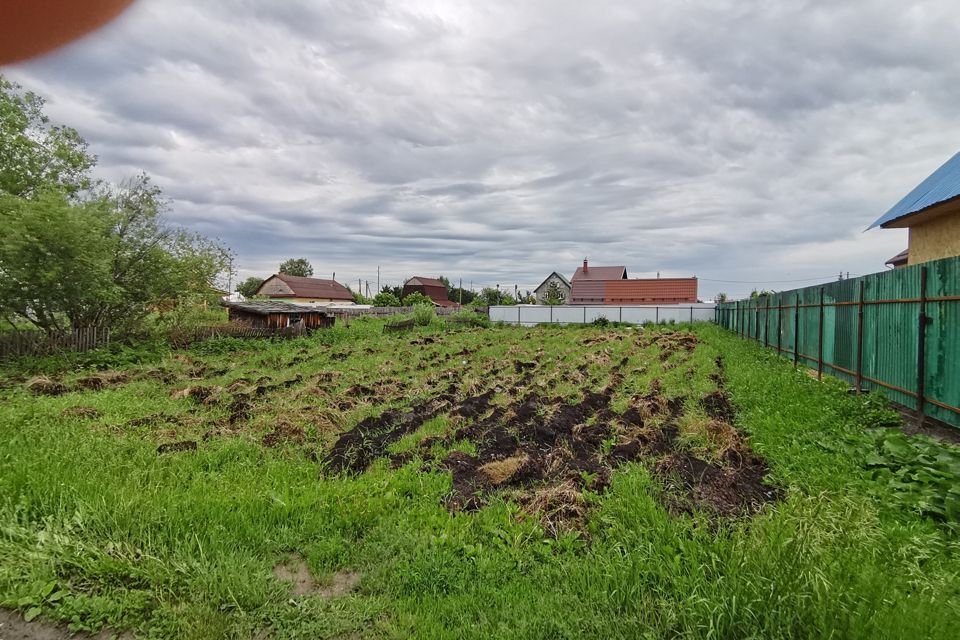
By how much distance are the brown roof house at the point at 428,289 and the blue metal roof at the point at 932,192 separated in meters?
55.5

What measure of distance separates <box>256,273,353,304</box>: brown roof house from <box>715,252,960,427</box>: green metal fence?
5134 cm

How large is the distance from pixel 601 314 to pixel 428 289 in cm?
3738

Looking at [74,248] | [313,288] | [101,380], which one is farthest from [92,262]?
[313,288]

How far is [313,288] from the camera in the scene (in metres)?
57.3

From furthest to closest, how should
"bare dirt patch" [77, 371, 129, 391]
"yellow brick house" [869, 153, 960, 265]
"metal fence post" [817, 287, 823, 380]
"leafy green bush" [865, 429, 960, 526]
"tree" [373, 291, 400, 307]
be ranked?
"tree" [373, 291, 400, 307] < "bare dirt patch" [77, 371, 129, 391] < "yellow brick house" [869, 153, 960, 265] < "metal fence post" [817, 287, 823, 380] < "leafy green bush" [865, 429, 960, 526]

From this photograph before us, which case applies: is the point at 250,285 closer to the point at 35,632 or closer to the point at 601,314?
the point at 601,314

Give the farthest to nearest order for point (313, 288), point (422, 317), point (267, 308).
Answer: point (313, 288) < point (422, 317) < point (267, 308)

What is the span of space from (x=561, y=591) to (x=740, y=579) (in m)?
0.93

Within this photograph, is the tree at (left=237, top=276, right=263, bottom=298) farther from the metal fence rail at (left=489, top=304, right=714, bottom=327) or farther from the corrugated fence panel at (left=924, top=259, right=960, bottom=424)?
the corrugated fence panel at (left=924, top=259, right=960, bottom=424)

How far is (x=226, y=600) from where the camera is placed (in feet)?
8.16

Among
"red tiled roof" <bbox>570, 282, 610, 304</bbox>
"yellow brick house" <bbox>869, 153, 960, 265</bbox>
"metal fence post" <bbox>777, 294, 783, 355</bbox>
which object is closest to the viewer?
"yellow brick house" <bbox>869, 153, 960, 265</bbox>

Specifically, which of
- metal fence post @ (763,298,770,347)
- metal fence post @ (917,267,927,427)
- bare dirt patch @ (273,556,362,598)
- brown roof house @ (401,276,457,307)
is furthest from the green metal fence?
brown roof house @ (401,276,457,307)

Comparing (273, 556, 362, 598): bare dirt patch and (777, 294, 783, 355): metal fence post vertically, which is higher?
(777, 294, 783, 355): metal fence post

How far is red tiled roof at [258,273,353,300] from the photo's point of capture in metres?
54.7
